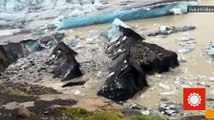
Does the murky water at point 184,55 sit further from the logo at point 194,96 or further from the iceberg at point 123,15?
the logo at point 194,96

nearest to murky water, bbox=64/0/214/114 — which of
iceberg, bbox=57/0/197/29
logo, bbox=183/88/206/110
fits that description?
iceberg, bbox=57/0/197/29

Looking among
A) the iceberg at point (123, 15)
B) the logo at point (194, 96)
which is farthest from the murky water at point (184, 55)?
the logo at point (194, 96)

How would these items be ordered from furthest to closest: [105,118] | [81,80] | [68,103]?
[81,80], [68,103], [105,118]

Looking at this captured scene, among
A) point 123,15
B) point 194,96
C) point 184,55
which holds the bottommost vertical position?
point 184,55

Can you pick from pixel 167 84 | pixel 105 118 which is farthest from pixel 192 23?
pixel 105 118

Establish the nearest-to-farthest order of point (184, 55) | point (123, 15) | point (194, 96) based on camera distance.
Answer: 1. point (194, 96)
2. point (184, 55)
3. point (123, 15)

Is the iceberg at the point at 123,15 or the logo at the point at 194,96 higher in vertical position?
the iceberg at the point at 123,15

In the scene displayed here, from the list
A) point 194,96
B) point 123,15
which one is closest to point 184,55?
point 123,15

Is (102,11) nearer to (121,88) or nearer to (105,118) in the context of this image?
(121,88)

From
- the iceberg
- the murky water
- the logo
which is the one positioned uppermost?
the iceberg

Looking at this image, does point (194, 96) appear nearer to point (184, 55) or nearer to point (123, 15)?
point (184, 55)

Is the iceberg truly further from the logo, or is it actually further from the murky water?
the logo
